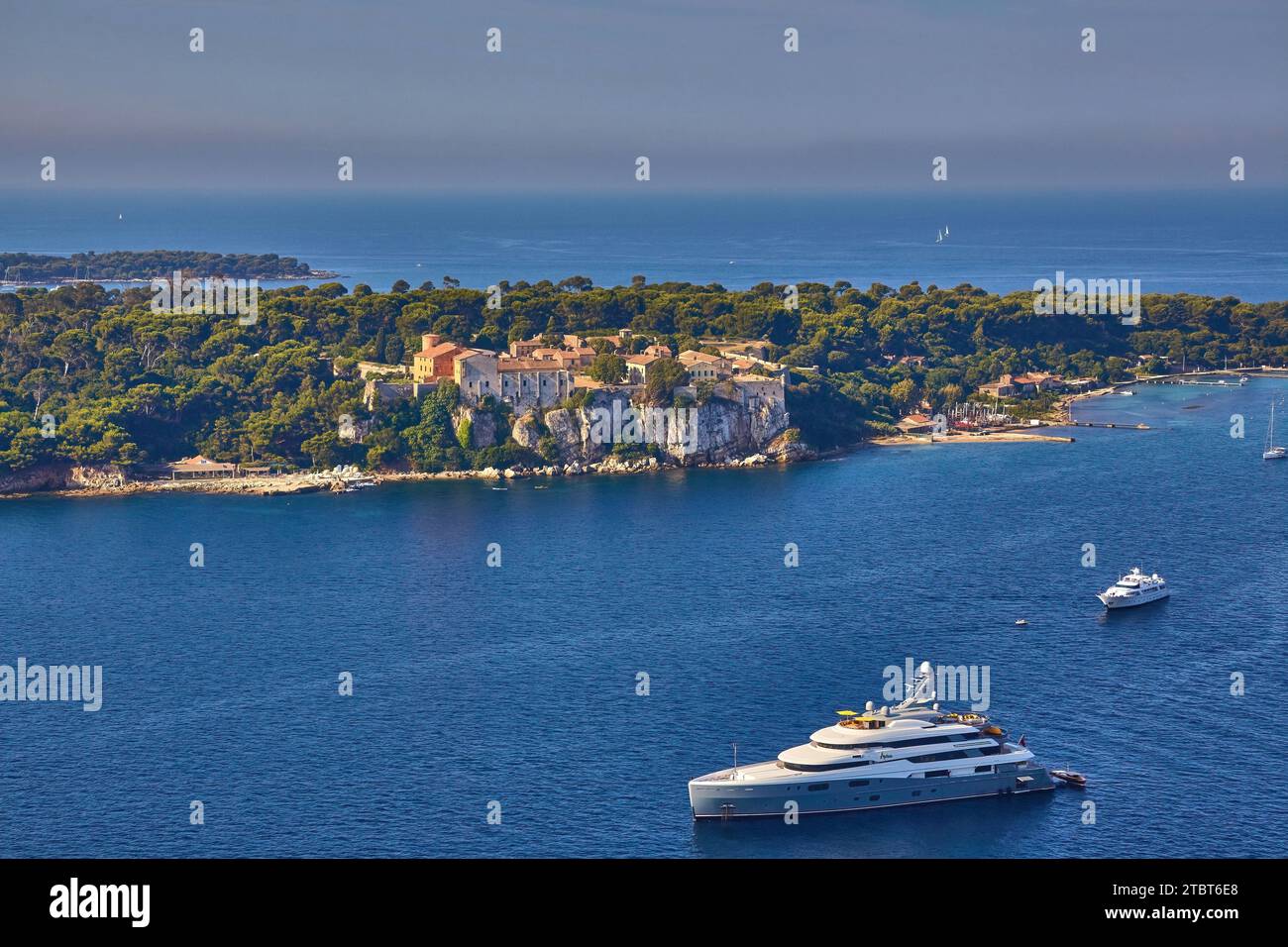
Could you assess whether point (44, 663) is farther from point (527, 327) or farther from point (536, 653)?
point (527, 327)

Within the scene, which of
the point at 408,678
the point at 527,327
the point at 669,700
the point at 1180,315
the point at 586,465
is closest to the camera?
the point at 669,700

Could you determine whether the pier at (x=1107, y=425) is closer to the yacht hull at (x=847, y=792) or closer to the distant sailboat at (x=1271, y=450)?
the distant sailboat at (x=1271, y=450)

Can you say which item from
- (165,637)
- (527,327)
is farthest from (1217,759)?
(527,327)

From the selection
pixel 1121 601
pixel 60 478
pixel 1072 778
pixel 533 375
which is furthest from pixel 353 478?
pixel 1072 778

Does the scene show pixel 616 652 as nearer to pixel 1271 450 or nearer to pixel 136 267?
pixel 1271 450

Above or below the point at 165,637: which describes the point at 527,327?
above

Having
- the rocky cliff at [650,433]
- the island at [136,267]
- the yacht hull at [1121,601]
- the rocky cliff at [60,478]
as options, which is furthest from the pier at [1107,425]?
the island at [136,267]

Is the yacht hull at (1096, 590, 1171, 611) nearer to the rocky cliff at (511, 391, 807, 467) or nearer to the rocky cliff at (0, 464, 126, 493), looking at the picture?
the rocky cliff at (511, 391, 807, 467)

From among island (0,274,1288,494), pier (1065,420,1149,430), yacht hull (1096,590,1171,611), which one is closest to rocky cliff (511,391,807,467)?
island (0,274,1288,494)
